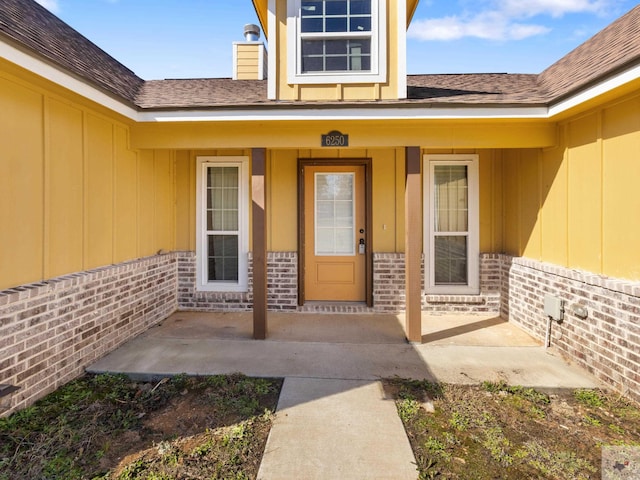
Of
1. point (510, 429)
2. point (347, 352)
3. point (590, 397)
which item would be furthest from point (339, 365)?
point (590, 397)

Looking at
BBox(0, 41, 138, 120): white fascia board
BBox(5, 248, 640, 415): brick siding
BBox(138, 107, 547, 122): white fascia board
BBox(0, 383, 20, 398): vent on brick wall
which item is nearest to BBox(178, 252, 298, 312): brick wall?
BBox(5, 248, 640, 415): brick siding

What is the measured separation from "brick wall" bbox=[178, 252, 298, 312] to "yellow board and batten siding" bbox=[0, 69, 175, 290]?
915 millimetres

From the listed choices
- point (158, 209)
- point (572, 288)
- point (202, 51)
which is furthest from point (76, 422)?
point (202, 51)

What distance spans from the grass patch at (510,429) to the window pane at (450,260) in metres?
2.53

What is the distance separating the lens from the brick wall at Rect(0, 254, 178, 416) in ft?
9.13

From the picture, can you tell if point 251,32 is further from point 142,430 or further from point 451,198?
point 142,430

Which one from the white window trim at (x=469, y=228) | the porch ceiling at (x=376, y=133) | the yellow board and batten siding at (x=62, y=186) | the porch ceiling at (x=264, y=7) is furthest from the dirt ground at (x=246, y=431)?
the porch ceiling at (x=264, y=7)

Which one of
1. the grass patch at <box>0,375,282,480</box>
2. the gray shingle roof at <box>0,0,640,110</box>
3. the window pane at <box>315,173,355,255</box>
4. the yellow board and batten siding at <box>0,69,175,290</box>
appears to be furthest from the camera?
the window pane at <box>315,173,355,255</box>

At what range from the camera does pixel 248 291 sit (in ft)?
18.6

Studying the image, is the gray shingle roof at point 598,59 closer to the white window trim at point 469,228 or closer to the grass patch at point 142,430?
the white window trim at point 469,228

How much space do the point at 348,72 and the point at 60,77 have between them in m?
3.35

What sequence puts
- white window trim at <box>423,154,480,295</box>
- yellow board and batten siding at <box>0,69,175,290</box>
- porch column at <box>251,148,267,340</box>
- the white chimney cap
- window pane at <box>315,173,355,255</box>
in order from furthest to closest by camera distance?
the white chimney cap → window pane at <box>315,173,355,255</box> → white window trim at <box>423,154,480,295</box> → porch column at <box>251,148,267,340</box> → yellow board and batten siding at <box>0,69,175,290</box>

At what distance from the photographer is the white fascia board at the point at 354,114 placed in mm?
4023

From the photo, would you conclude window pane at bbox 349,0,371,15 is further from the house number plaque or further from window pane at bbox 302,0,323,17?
the house number plaque
